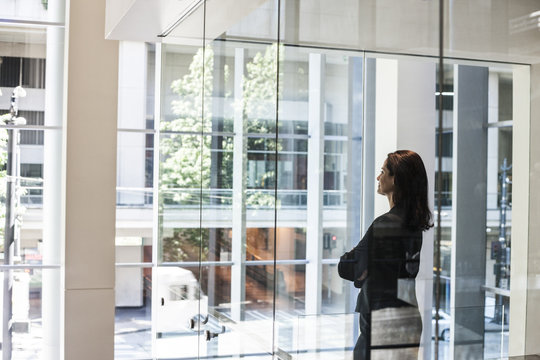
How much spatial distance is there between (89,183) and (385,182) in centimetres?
479

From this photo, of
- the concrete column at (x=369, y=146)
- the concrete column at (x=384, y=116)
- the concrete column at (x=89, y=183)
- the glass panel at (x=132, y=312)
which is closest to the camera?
the concrete column at (x=384, y=116)

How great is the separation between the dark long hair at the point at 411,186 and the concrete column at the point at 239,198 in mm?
1451

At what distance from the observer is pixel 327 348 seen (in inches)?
104

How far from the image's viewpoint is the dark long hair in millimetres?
2188

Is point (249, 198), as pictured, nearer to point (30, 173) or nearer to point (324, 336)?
point (324, 336)

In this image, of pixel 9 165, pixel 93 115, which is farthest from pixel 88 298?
pixel 9 165

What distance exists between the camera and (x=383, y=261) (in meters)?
2.41

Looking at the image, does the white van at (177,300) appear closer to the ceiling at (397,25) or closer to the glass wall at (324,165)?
the glass wall at (324,165)

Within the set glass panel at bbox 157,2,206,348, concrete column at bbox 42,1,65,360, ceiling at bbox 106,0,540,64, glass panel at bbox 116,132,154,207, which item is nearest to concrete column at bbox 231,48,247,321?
ceiling at bbox 106,0,540,64

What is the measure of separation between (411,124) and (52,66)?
6.72 metres

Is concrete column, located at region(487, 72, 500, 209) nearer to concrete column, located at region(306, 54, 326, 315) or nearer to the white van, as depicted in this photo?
concrete column, located at region(306, 54, 326, 315)

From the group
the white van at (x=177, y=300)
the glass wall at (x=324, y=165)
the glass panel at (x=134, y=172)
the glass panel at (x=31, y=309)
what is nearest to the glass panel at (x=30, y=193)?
the glass panel at (x=31, y=309)

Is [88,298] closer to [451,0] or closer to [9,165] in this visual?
[9,165]

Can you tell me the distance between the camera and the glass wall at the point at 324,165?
2014 mm
